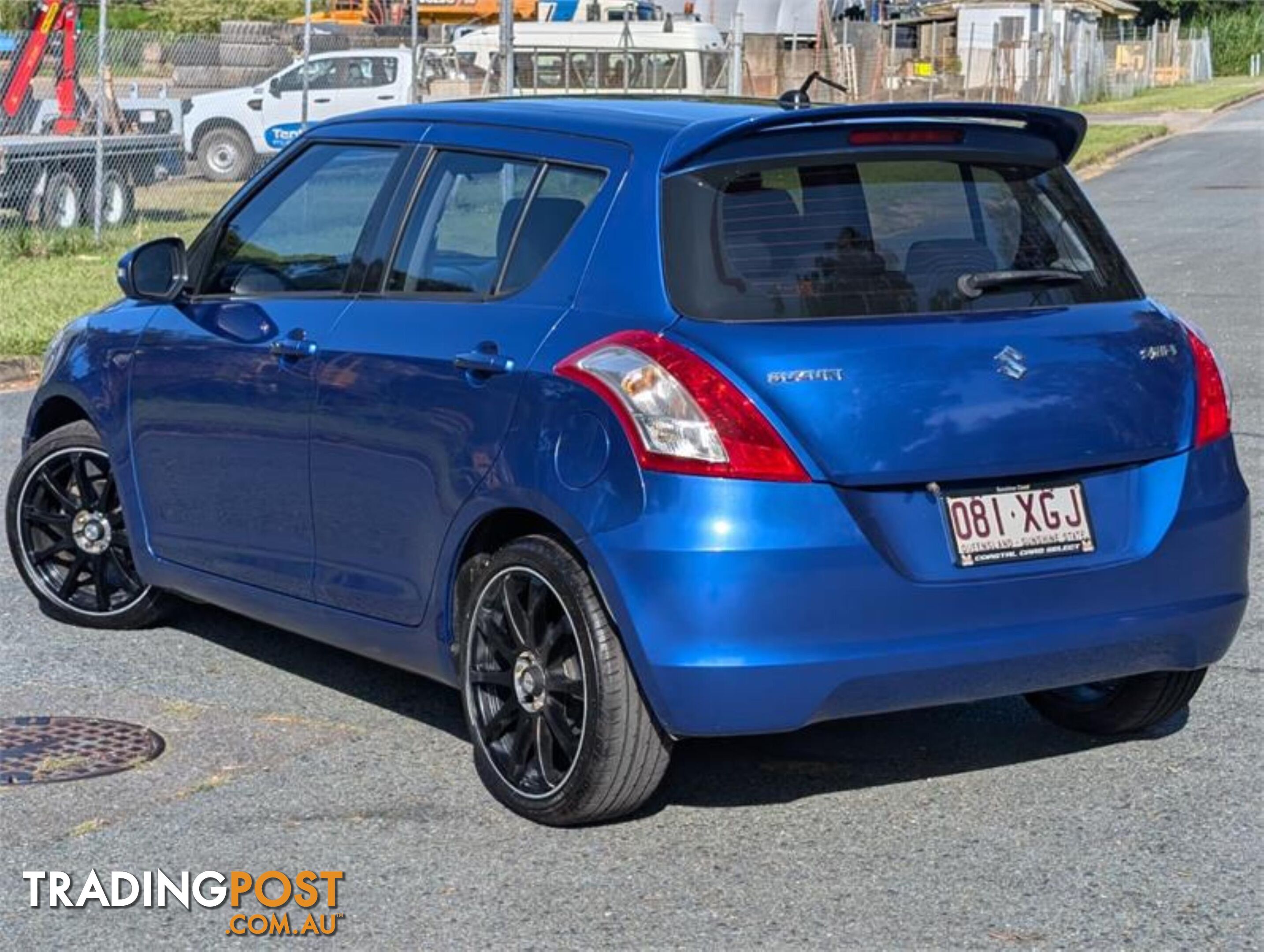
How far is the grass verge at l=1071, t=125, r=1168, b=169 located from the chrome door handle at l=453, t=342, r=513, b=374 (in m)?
26.9

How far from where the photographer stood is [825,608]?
5031mm

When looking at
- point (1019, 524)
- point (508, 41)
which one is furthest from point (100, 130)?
point (1019, 524)

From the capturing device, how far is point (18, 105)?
2545cm

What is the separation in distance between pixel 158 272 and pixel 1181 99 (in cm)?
6045

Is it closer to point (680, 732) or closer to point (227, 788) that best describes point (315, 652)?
point (227, 788)

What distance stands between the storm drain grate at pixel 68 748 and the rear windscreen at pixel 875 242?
1.99 m

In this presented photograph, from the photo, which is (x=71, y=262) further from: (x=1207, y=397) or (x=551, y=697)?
(x=1207, y=397)

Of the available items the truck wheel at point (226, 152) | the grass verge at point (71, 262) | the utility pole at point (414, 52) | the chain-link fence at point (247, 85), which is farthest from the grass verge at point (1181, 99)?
the utility pole at point (414, 52)

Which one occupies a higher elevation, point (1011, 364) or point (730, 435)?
point (1011, 364)

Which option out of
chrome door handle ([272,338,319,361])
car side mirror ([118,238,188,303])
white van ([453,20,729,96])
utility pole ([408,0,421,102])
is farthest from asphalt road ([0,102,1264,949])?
white van ([453,20,729,96])

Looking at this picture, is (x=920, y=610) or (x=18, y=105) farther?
(x=18, y=105)

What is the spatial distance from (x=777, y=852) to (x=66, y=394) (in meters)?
3.18

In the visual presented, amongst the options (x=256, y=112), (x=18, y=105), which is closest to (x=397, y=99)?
(x=256, y=112)

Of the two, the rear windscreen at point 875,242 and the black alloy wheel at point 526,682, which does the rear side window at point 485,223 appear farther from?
the black alloy wheel at point 526,682
